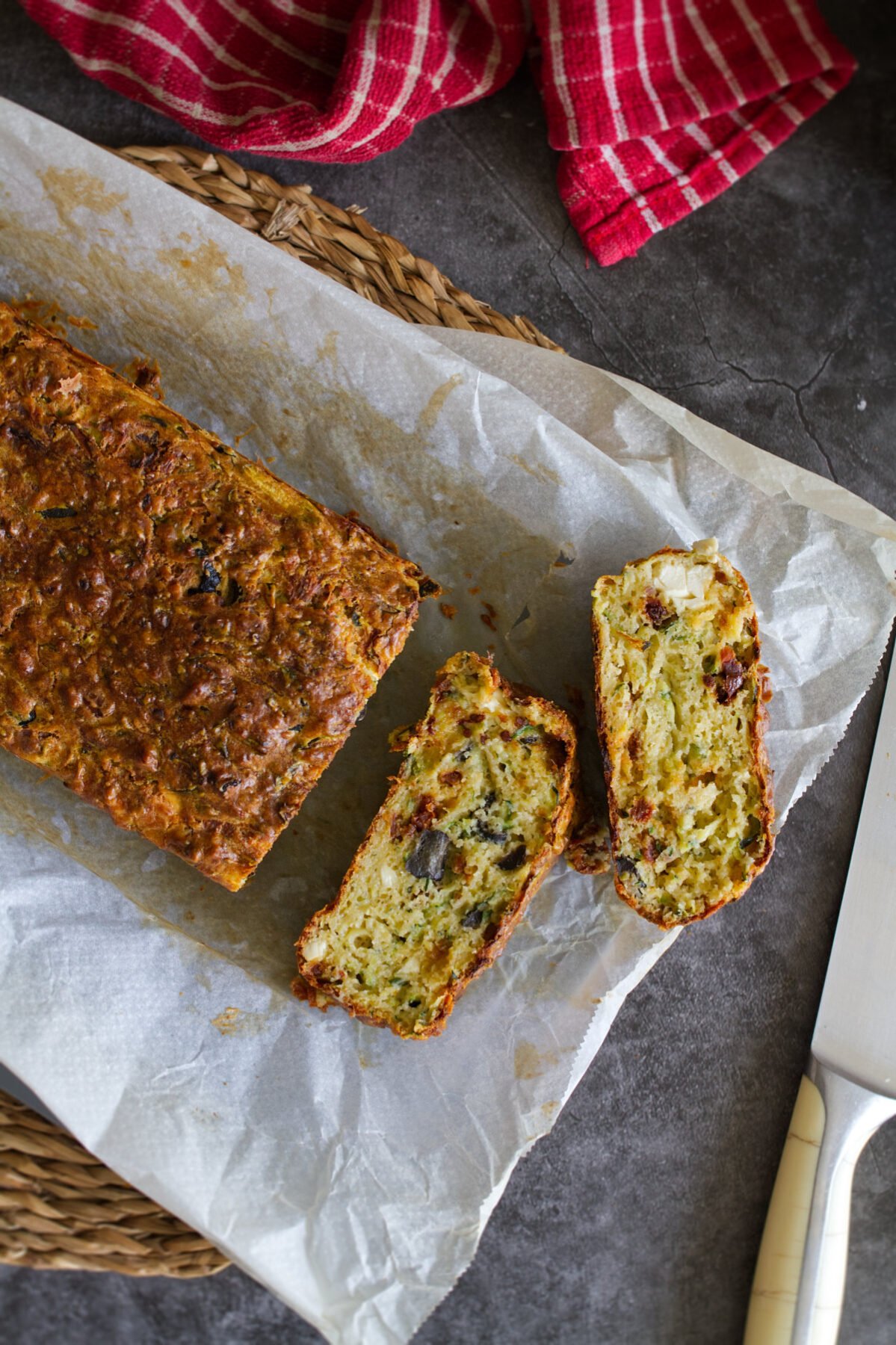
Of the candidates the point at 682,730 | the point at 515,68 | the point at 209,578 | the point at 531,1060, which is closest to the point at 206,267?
the point at 209,578

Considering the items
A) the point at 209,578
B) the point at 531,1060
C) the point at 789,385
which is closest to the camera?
the point at 209,578

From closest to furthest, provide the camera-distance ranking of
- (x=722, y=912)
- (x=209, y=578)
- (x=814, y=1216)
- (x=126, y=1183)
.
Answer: (x=209, y=578), (x=126, y=1183), (x=814, y=1216), (x=722, y=912)

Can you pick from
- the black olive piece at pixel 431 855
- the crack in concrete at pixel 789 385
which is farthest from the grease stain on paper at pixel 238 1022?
the crack in concrete at pixel 789 385

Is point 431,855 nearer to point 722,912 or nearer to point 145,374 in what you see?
point 722,912

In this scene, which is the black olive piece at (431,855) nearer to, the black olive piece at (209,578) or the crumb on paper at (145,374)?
the black olive piece at (209,578)

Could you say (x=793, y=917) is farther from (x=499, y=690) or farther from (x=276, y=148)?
(x=276, y=148)

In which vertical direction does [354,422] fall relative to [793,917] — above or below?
above

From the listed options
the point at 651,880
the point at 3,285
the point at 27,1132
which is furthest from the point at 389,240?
the point at 27,1132
